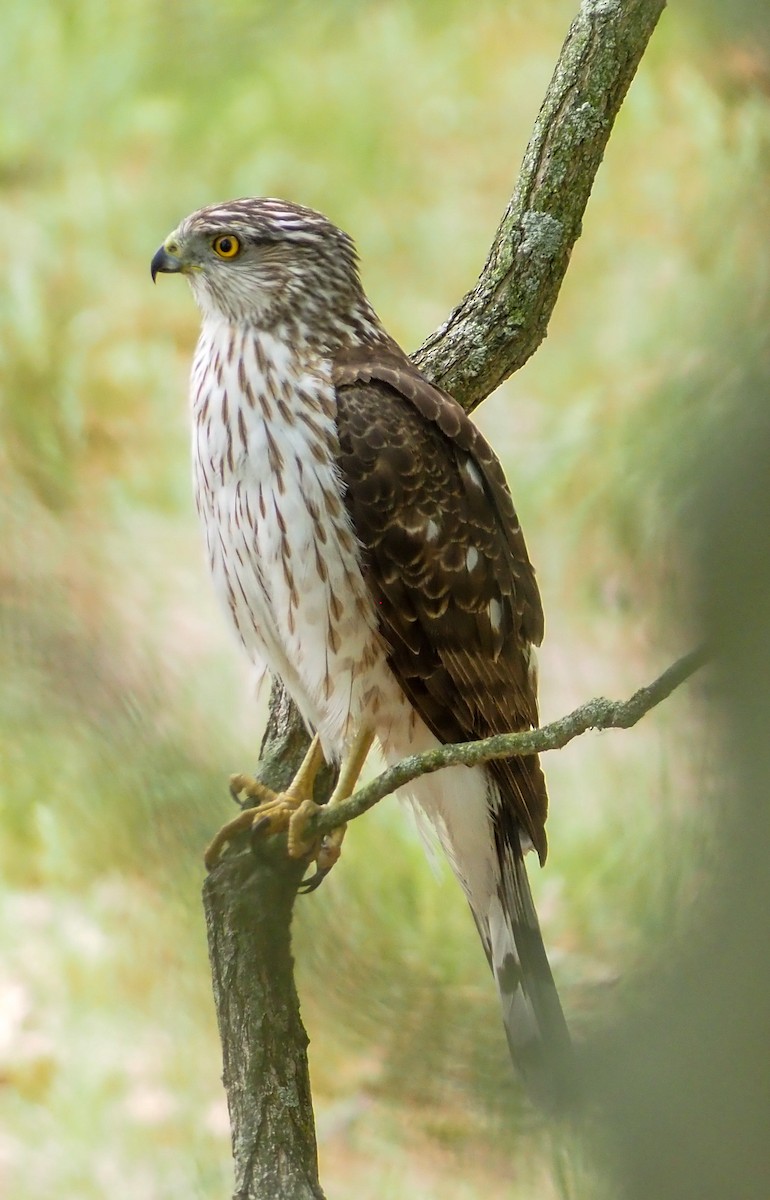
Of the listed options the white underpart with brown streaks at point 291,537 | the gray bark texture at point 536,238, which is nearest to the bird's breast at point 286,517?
the white underpart with brown streaks at point 291,537

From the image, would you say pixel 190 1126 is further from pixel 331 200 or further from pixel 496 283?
pixel 331 200

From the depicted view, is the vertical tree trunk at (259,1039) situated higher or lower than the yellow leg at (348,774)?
lower

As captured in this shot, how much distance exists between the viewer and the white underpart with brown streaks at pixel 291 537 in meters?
2.00

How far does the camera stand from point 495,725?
6.85 ft

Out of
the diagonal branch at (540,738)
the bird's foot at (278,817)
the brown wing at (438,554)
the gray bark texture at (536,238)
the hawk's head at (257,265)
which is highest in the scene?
the gray bark texture at (536,238)

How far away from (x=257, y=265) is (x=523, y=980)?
1245mm

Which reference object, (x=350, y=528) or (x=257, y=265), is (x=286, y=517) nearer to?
(x=350, y=528)

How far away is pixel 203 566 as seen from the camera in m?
2.52

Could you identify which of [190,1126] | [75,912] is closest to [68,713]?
[190,1126]

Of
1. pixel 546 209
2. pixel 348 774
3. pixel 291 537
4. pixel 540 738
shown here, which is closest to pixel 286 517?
pixel 291 537

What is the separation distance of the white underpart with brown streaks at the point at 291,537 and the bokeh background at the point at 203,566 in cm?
14

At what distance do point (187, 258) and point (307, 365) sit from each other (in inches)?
11.2

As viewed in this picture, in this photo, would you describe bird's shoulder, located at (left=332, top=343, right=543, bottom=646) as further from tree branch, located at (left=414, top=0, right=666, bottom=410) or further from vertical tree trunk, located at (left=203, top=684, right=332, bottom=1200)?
vertical tree trunk, located at (left=203, top=684, right=332, bottom=1200)

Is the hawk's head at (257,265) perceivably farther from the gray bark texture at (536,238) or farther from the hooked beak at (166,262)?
the gray bark texture at (536,238)
